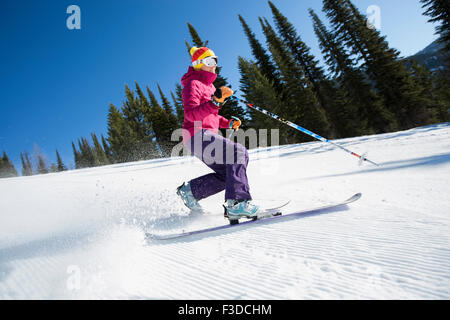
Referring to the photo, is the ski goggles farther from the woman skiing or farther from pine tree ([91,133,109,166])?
pine tree ([91,133,109,166])

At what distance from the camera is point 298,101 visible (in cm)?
2720

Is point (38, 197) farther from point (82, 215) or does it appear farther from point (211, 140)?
point (211, 140)

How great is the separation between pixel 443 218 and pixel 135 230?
8.50 ft

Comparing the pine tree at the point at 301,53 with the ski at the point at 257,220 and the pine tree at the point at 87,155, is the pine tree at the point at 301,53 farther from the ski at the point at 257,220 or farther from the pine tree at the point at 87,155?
the pine tree at the point at 87,155

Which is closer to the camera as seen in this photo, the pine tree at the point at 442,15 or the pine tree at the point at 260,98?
the pine tree at the point at 442,15

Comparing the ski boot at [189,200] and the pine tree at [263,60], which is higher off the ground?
the pine tree at [263,60]

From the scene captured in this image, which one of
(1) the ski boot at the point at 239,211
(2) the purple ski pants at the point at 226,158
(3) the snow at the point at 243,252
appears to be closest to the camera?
(3) the snow at the point at 243,252

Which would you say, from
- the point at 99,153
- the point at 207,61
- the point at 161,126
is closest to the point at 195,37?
the point at 161,126

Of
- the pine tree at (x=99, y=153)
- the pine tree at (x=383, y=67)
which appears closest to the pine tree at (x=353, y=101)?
the pine tree at (x=383, y=67)

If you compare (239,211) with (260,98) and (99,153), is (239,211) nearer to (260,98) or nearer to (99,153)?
(260,98)

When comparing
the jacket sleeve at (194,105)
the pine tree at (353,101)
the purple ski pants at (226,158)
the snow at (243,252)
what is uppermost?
the pine tree at (353,101)

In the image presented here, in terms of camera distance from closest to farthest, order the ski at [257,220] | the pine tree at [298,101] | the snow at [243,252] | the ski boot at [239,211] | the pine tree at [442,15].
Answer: the snow at [243,252] → the ski at [257,220] → the ski boot at [239,211] → the pine tree at [442,15] → the pine tree at [298,101]

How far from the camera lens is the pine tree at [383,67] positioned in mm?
20828
